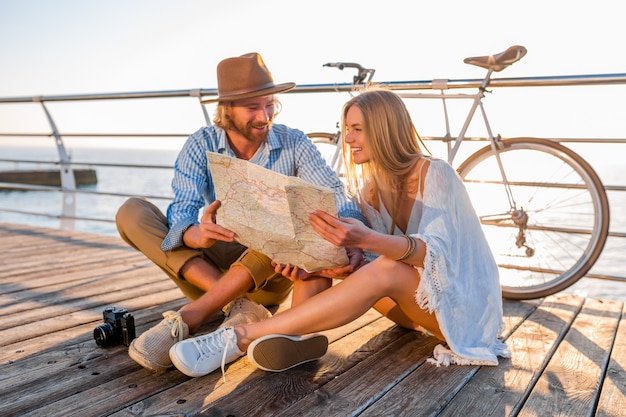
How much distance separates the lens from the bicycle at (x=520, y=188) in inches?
89.2

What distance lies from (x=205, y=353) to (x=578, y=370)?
3.33 feet

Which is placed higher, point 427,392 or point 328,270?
point 328,270

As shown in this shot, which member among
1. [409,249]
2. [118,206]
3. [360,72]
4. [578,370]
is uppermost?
[360,72]

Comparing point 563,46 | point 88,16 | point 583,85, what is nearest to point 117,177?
point 88,16

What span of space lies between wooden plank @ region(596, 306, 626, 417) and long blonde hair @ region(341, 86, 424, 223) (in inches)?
29.7

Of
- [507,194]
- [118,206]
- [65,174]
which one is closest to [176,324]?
[507,194]

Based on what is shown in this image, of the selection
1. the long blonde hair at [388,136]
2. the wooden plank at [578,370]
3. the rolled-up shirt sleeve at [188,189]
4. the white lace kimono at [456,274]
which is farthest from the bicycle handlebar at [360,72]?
the wooden plank at [578,370]

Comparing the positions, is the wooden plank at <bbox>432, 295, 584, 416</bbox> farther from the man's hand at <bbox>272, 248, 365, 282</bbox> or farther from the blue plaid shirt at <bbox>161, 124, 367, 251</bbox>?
the blue plaid shirt at <bbox>161, 124, 367, 251</bbox>

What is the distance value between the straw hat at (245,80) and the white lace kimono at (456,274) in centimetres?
64

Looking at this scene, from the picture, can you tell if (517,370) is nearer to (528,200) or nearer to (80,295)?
(528,200)

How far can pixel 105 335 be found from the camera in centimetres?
172

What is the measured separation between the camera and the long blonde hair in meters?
1.66

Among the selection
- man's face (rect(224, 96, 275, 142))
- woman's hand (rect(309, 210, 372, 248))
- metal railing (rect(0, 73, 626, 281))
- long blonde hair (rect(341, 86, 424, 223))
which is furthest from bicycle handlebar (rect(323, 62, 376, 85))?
woman's hand (rect(309, 210, 372, 248))

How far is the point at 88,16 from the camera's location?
17.1 metres
